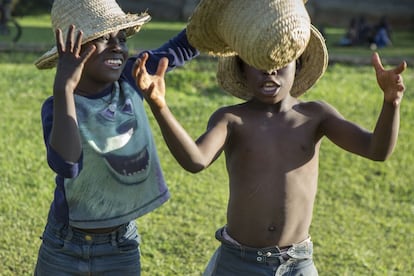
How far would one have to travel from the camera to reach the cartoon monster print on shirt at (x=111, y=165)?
3.07m

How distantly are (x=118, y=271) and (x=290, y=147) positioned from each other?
2.73 ft

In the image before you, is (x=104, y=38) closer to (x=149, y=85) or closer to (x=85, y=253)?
(x=149, y=85)

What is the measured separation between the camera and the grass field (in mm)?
4992

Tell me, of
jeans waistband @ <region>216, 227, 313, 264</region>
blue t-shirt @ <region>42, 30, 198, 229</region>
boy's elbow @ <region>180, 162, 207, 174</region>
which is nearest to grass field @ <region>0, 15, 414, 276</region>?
blue t-shirt @ <region>42, 30, 198, 229</region>

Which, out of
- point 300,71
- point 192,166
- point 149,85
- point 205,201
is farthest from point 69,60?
point 205,201

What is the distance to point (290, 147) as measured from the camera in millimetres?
3066

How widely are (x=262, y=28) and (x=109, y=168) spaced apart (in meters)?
0.82

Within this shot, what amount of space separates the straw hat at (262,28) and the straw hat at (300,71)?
0.80 ft

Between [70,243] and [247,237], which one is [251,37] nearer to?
[247,237]

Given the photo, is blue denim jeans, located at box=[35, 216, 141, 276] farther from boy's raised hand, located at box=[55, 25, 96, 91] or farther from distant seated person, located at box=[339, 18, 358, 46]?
distant seated person, located at box=[339, 18, 358, 46]

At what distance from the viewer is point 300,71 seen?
327 cm

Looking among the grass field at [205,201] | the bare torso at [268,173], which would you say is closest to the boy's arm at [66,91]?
the bare torso at [268,173]

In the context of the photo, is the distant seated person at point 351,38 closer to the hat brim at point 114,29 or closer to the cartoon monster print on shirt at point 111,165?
the hat brim at point 114,29

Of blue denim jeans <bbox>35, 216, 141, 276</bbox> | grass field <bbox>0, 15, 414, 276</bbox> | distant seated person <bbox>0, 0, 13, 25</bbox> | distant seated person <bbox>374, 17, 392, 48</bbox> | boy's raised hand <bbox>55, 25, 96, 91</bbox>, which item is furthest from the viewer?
distant seated person <bbox>374, 17, 392, 48</bbox>
